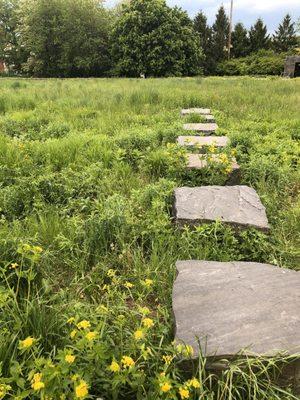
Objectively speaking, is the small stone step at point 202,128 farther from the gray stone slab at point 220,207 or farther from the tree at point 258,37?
the tree at point 258,37

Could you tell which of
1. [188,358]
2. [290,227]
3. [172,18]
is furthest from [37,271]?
[172,18]

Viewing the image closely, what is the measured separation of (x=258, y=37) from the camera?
140 ft

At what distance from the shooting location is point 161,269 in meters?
2.58

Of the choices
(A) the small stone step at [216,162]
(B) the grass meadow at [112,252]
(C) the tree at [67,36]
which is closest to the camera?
(B) the grass meadow at [112,252]

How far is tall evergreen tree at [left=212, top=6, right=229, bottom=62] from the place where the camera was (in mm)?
41750

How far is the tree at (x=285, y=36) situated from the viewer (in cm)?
4378

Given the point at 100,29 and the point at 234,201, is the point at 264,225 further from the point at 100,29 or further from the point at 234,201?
the point at 100,29

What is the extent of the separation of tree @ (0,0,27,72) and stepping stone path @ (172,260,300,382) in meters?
40.9

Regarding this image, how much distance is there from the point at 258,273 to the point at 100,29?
3423 cm

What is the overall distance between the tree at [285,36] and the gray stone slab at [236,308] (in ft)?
157

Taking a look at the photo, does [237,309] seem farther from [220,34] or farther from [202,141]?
[220,34]

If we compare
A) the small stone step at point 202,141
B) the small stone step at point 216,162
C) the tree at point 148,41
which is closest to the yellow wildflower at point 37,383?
the small stone step at point 216,162

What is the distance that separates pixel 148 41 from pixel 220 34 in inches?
607

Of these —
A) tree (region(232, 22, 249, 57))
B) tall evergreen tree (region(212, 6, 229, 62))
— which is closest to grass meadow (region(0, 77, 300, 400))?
tall evergreen tree (region(212, 6, 229, 62))
